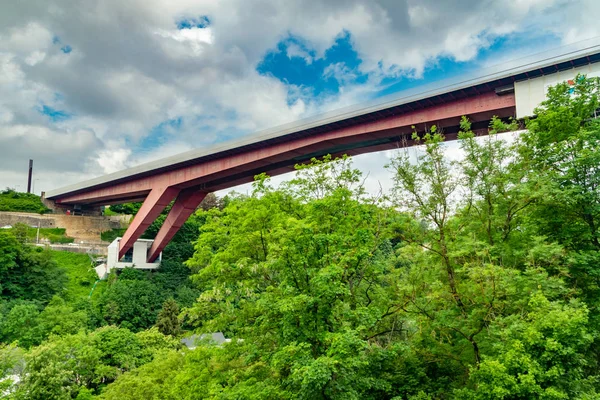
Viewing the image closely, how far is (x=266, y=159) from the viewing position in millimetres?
25172

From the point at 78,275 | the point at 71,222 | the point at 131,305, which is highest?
the point at 71,222

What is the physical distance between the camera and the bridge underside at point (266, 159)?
58.0ft

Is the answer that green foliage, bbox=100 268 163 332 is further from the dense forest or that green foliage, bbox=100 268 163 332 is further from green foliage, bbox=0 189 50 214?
green foliage, bbox=0 189 50 214

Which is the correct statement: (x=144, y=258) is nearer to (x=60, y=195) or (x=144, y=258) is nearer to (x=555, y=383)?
(x=60, y=195)

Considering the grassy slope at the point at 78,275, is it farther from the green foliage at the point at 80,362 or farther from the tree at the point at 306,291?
the tree at the point at 306,291

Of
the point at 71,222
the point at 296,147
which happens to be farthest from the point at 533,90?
the point at 71,222

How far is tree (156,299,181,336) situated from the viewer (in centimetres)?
2373

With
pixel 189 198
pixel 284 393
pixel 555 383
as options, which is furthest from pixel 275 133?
pixel 555 383

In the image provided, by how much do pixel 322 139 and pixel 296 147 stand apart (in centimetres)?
183

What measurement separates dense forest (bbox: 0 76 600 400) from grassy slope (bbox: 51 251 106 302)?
1555 cm

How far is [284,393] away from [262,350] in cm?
138

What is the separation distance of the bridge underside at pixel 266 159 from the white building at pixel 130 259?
1.70 ft

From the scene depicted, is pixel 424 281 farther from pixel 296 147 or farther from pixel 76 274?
pixel 76 274

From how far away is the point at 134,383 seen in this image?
13.7 m
